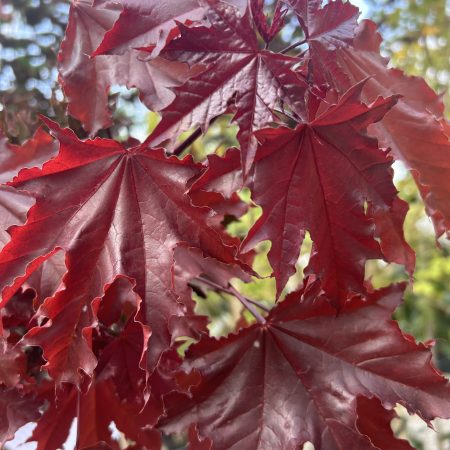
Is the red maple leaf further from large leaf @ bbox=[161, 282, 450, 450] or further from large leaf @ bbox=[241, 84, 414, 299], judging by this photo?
large leaf @ bbox=[161, 282, 450, 450]

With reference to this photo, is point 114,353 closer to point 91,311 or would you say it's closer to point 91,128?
point 91,311

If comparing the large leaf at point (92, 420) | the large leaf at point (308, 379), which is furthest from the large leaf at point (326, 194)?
the large leaf at point (92, 420)

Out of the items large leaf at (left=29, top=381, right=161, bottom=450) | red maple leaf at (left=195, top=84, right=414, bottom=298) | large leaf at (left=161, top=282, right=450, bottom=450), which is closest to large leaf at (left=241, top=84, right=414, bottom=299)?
red maple leaf at (left=195, top=84, right=414, bottom=298)

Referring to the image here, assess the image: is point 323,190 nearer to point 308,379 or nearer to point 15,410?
point 308,379

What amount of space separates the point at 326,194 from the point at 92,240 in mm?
203

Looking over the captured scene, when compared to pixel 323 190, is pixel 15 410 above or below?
below

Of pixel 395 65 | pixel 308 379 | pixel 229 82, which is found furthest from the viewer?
pixel 395 65

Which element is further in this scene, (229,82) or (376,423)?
(376,423)

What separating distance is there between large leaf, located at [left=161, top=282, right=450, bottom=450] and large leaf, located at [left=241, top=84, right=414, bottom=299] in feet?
0.37

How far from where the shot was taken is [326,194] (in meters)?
0.49

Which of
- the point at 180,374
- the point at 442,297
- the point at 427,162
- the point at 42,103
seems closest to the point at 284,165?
the point at 427,162

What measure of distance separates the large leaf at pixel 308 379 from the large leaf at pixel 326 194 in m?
0.11

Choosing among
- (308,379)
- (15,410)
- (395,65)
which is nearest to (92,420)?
(15,410)

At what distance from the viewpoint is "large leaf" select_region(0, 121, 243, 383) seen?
18.6 inches
